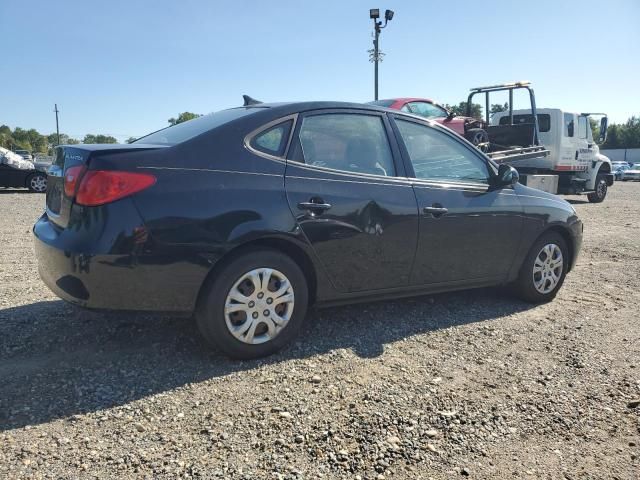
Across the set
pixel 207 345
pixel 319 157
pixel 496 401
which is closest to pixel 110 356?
pixel 207 345

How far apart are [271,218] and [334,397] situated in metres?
1.13

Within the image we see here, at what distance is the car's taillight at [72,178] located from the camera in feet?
9.93

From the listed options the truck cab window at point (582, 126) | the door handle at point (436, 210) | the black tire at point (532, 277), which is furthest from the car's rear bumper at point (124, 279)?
the truck cab window at point (582, 126)

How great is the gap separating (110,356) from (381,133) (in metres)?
2.46

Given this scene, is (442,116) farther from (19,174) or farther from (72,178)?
(19,174)

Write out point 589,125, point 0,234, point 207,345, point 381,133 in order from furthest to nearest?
point 589,125 → point 0,234 → point 381,133 → point 207,345

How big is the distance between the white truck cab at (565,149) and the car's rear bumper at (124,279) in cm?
1159

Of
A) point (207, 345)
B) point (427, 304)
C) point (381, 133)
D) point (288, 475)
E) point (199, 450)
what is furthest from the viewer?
point (427, 304)

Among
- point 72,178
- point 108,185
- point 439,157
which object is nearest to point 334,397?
point 108,185

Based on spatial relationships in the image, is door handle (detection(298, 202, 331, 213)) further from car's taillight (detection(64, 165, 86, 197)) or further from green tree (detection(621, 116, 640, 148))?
green tree (detection(621, 116, 640, 148))

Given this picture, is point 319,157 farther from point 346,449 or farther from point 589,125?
point 589,125

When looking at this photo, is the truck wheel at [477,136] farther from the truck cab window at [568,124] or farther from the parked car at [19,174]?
the parked car at [19,174]

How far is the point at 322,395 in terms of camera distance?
2957 mm

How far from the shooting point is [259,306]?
331 cm
